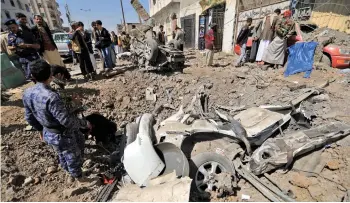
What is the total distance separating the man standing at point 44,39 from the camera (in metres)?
4.70

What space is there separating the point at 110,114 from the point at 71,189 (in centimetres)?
230

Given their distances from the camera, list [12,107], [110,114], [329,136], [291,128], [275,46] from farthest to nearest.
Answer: [275,46] < [110,114] < [12,107] < [291,128] < [329,136]

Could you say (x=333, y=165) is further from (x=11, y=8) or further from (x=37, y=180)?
(x=11, y=8)

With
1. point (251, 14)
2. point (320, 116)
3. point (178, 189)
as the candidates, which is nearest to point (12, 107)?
point (178, 189)

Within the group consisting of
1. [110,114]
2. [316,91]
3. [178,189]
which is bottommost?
[110,114]

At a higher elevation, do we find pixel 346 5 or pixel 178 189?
pixel 346 5

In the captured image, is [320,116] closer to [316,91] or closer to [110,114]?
[316,91]

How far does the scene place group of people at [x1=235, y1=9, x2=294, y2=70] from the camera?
5.98 meters

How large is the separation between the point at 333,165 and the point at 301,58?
4.18m

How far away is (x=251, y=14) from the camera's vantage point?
8.98 meters

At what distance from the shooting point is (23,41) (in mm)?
4199

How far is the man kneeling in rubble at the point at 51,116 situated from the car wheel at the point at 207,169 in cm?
173

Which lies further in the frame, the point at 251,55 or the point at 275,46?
the point at 251,55

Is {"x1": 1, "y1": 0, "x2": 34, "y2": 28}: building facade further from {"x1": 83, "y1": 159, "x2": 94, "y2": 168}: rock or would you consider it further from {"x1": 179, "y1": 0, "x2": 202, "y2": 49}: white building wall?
{"x1": 83, "y1": 159, "x2": 94, "y2": 168}: rock
